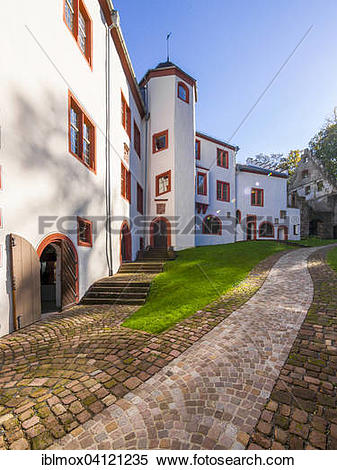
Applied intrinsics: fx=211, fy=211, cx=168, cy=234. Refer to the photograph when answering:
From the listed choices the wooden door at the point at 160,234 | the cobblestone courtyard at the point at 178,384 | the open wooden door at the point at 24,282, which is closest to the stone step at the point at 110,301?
the cobblestone courtyard at the point at 178,384

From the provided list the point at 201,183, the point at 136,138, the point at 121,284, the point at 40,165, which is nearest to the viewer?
the point at 40,165

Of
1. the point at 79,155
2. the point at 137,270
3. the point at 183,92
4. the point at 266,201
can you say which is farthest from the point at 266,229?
the point at 79,155

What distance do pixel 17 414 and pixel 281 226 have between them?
103ft

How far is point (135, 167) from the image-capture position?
15.8m

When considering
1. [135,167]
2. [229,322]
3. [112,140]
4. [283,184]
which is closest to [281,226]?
[283,184]

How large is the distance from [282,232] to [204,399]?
30.0m

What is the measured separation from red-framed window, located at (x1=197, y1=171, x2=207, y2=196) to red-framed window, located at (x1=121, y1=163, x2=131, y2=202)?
10168 mm

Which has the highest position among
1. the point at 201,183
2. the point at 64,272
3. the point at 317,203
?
the point at 201,183

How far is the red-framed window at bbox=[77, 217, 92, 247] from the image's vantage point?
321 inches

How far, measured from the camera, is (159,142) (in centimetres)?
1852

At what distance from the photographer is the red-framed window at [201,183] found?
2255 cm

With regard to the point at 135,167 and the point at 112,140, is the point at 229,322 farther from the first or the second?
the point at 135,167

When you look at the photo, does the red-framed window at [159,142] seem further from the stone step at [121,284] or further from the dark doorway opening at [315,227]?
the dark doorway opening at [315,227]
